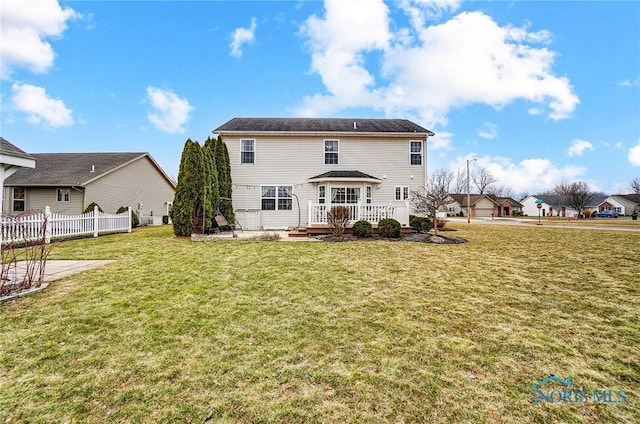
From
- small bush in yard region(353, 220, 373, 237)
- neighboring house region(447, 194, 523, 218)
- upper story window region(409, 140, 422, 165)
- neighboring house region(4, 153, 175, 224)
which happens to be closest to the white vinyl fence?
neighboring house region(4, 153, 175, 224)

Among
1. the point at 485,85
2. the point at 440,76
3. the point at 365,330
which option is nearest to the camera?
the point at 365,330

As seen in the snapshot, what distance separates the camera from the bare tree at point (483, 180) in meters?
66.6

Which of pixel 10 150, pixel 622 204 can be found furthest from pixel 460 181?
pixel 10 150

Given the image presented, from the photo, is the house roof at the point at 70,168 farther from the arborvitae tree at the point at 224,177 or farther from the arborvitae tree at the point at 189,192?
the arborvitae tree at the point at 189,192

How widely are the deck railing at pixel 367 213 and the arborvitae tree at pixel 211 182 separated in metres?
4.92

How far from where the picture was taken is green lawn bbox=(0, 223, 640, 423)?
2229 mm

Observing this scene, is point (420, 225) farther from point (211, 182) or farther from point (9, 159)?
point (9, 159)

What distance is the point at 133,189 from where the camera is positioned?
2216cm

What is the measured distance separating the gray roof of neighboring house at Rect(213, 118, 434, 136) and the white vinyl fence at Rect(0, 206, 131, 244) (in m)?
7.48

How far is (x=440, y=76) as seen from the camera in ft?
58.4

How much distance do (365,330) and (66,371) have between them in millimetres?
3187

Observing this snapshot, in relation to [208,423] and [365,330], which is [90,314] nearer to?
[208,423]

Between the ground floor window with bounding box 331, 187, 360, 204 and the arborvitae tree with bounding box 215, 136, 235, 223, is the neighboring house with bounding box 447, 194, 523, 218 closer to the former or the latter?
the ground floor window with bounding box 331, 187, 360, 204

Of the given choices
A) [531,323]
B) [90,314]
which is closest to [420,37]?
[531,323]
